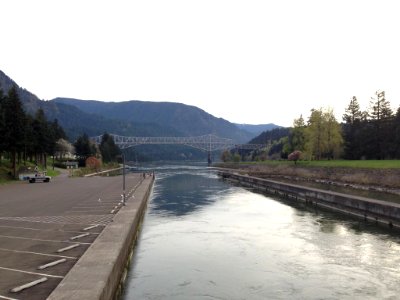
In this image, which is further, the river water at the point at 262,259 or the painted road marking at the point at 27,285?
the river water at the point at 262,259

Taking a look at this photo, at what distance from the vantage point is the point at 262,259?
17766mm

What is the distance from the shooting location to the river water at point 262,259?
13.6 m

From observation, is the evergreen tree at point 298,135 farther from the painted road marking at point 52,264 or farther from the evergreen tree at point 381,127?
the painted road marking at point 52,264

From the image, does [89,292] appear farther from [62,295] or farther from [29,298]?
[29,298]

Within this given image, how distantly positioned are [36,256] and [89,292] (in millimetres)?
5419

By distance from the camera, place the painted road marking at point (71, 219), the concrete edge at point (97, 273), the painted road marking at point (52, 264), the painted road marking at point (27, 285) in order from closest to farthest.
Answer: the concrete edge at point (97, 273), the painted road marking at point (27, 285), the painted road marking at point (52, 264), the painted road marking at point (71, 219)

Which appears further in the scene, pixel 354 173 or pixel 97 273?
pixel 354 173

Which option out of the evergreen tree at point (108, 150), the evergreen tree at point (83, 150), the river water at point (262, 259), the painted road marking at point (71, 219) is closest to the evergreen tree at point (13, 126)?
the river water at point (262, 259)

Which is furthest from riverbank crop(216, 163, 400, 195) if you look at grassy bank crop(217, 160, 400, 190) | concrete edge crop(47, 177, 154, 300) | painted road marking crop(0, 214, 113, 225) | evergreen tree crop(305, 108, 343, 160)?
concrete edge crop(47, 177, 154, 300)

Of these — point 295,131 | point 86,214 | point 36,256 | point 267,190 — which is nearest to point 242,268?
point 36,256

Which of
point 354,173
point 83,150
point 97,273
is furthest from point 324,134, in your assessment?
point 97,273

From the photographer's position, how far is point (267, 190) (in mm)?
60812

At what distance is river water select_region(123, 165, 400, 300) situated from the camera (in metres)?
13.6

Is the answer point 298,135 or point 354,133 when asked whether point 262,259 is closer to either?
point 354,133
